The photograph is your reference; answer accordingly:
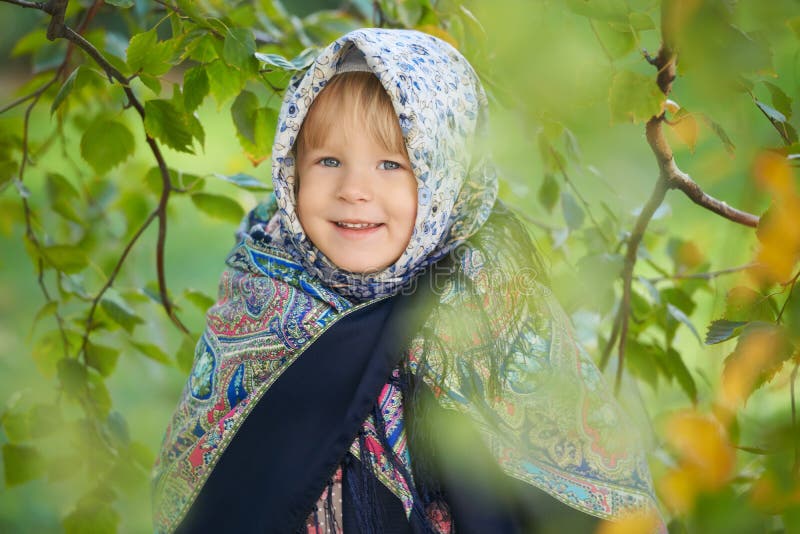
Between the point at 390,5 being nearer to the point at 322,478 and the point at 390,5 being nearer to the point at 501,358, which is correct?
the point at 501,358

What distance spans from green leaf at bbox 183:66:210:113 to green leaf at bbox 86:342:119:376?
645 mm

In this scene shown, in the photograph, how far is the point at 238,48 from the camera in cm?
126

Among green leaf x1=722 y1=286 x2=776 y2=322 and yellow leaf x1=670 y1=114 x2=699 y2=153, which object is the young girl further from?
green leaf x1=722 y1=286 x2=776 y2=322

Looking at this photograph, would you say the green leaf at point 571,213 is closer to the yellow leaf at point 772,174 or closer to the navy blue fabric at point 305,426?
the navy blue fabric at point 305,426

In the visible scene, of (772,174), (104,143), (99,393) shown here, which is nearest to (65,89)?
(104,143)

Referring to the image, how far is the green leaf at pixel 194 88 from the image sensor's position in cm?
136

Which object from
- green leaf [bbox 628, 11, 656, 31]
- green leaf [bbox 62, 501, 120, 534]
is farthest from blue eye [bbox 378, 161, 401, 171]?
green leaf [bbox 62, 501, 120, 534]

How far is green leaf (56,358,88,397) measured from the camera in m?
1.64

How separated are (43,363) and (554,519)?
1.15m

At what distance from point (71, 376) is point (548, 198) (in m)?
1.00

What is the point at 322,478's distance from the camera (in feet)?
4.24

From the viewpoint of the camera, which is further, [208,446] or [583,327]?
[583,327]

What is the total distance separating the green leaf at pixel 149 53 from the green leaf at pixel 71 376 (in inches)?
25.3

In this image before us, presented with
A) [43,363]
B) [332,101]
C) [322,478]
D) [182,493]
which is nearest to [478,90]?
[332,101]
